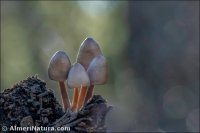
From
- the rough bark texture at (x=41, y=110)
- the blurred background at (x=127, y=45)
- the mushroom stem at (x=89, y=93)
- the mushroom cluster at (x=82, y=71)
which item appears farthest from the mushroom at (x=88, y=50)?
the blurred background at (x=127, y=45)

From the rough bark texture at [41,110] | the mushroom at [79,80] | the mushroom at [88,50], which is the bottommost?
the rough bark texture at [41,110]

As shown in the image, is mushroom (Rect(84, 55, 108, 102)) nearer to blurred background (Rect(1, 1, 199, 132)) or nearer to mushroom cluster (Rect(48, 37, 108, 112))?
mushroom cluster (Rect(48, 37, 108, 112))

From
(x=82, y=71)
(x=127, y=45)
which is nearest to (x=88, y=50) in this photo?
(x=82, y=71)

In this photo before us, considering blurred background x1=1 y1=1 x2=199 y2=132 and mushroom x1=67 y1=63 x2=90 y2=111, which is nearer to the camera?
mushroom x1=67 y1=63 x2=90 y2=111

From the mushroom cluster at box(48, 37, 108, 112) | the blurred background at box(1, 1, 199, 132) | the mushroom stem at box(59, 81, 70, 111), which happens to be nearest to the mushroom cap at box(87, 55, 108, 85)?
the mushroom cluster at box(48, 37, 108, 112)

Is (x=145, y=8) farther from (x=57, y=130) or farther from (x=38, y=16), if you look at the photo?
(x=57, y=130)

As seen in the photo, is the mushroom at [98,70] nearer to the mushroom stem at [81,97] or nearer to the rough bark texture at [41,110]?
the mushroom stem at [81,97]
